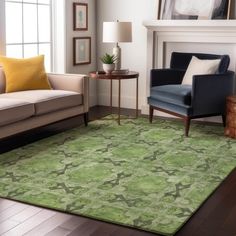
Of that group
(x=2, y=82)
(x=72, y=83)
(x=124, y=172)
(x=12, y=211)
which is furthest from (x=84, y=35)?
(x=12, y=211)

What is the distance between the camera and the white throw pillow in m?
5.09

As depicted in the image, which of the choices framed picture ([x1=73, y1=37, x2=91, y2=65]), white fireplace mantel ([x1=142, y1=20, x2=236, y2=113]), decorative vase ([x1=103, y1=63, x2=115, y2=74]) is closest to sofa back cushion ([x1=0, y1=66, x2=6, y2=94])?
decorative vase ([x1=103, y1=63, x2=115, y2=74])

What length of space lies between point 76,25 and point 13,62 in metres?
1.44

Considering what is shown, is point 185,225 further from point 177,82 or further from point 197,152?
point 177,82

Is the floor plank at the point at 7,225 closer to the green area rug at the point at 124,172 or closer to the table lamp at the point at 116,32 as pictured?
the green area rug at the point at 124,172

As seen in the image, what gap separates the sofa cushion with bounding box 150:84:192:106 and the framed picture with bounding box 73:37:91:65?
1.26m

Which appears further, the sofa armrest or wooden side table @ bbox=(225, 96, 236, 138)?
the sofa armrest

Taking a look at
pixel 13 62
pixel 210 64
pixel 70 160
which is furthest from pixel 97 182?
pixel 210 64

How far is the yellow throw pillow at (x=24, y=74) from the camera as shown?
186 inches

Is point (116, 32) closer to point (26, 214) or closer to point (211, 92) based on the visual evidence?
point (211, 92)

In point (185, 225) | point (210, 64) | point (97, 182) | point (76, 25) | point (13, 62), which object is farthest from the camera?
point (76, 25)

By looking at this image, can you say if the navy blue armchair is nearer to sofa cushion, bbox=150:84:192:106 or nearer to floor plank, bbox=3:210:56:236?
sofa cushion, bbox=150:84:192:106

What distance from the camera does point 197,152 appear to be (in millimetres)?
4211

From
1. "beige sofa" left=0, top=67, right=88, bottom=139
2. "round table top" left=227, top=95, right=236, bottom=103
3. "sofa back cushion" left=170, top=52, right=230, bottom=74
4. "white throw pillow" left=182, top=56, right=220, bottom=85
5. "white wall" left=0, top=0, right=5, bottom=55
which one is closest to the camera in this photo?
"beige sofa" left=0, top=67, right=88, bottom=139
